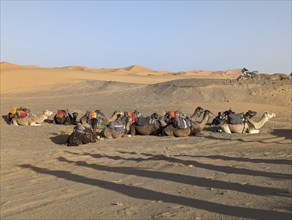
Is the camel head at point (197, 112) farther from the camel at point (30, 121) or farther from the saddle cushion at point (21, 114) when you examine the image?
the saddle cushion at point (21, 114)

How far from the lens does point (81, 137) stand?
13.0 meters

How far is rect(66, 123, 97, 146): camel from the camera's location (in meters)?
12.9

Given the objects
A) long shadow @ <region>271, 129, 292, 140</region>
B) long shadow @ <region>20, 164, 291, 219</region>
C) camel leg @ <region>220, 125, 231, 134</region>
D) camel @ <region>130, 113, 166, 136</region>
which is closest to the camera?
long shadow @ <region>20, 164, 291, 219</region>

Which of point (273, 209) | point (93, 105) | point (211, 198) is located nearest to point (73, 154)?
point (211, 198)

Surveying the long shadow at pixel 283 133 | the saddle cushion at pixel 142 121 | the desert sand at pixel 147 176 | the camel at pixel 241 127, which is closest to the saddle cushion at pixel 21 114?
the desert sand at pixel 147 176

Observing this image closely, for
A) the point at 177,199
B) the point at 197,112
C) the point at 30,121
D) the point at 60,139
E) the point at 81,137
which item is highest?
the point at 197,112

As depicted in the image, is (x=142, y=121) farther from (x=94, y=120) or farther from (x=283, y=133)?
(x=283, y=133)

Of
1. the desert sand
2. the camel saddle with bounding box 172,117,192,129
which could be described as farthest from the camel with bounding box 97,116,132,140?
the camel saddle with bounding box 172,117,192,129

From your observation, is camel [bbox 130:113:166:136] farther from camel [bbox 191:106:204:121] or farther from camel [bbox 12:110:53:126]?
camel [bbox 12:110:53:126]

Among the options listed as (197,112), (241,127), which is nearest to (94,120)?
(197,112)

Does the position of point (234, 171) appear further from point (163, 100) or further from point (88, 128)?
point (163, 100)

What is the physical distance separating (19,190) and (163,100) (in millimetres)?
19503

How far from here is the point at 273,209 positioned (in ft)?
18.2

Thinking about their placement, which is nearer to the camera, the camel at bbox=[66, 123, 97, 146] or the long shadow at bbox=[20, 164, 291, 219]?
the long shadow at bbox=[20, 164, 291, 219]
